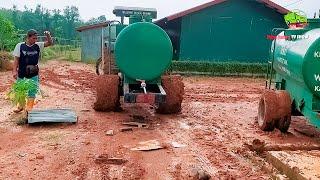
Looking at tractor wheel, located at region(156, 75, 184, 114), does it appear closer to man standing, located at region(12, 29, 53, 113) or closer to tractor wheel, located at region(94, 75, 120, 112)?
tractor wheel, located at region(94, 75, 120, 112)

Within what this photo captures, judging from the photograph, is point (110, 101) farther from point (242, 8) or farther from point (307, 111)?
point (242, 8)

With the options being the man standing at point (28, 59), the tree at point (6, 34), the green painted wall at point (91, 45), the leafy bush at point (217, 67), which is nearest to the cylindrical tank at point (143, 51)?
the man standing at point (28, 59)

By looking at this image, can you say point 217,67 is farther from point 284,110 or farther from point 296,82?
point 284,110

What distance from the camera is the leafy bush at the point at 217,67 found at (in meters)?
20.5

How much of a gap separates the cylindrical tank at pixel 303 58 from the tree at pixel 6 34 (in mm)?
16073

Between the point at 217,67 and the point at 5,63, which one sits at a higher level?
the point at 5,63

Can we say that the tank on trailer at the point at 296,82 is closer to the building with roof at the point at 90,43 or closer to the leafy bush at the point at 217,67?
the leafy bush at the point at 217,67

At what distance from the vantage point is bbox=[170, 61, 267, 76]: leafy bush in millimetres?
20500

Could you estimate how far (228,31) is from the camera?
21.3 metres

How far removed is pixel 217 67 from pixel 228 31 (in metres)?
1.98

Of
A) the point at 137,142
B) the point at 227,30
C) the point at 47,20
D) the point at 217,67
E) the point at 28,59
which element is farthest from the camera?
the point at 47,20

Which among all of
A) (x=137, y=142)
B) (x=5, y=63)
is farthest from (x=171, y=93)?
(x=5, y=63)

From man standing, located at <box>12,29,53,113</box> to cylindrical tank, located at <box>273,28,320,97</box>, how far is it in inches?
190

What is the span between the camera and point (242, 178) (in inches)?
235
